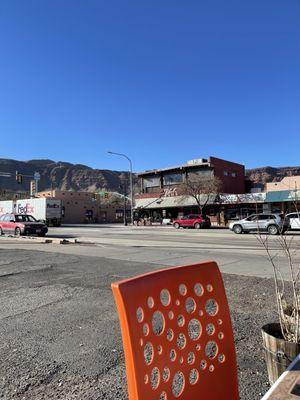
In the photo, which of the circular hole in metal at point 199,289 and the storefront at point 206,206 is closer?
the circular hole in metal at point 199,289

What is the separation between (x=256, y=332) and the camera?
5531mm

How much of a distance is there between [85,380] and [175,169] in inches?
2525

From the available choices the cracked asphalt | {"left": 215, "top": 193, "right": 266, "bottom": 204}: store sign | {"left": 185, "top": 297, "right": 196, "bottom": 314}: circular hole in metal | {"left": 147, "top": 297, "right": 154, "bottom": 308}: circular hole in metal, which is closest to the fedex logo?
{"left": 215, "top": 193, "right": 266, "bottom": 204}: store sign

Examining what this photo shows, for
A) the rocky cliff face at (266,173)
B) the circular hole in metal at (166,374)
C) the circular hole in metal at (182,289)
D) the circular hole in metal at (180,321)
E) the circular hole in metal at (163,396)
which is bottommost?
the circular hole in metal at (163,396)

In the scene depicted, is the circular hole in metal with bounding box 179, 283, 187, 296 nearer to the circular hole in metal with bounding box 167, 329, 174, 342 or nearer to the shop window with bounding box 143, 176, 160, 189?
the circular hole in metal with bounding box 167, 329, 174, 342

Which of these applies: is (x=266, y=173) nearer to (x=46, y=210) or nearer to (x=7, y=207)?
(x=7, y=207)

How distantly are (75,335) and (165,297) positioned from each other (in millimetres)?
3586

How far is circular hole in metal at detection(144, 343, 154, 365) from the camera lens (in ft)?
6.80

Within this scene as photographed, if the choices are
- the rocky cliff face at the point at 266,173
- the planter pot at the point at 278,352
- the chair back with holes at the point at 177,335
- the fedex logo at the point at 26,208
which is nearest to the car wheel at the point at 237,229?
the fedex logo at the point at 26,208

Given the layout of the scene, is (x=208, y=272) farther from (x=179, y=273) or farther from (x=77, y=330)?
(x=77, y=330)

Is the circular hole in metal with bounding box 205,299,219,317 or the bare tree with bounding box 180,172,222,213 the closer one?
the circular hole in metal with bounding box 205,299,219,317

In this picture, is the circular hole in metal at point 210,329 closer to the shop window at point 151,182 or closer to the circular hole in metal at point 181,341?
the circular hole in metal at point 181,341

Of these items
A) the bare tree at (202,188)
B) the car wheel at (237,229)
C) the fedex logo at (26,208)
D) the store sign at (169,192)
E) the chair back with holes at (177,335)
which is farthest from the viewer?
the store sign at (169,192)

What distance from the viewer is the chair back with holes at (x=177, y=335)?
2.04 metres
